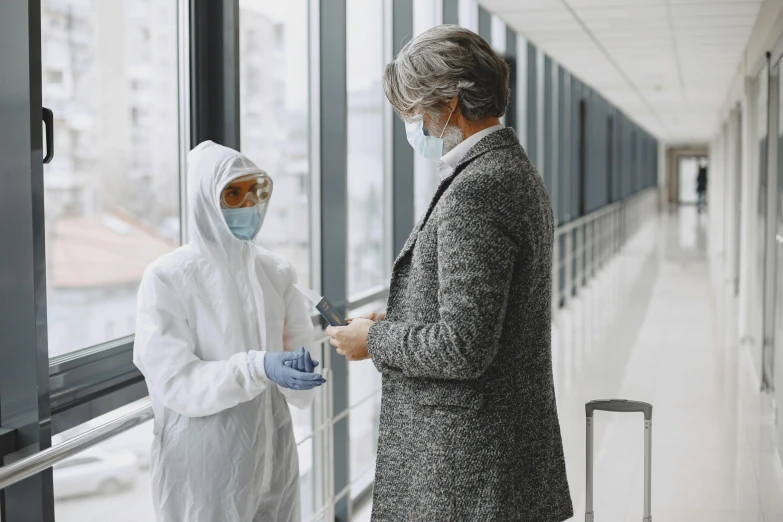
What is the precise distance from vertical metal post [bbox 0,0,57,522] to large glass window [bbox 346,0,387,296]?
2.35 m

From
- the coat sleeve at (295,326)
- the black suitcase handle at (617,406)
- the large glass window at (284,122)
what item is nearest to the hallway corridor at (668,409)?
the black suitcase handle at (617,406)

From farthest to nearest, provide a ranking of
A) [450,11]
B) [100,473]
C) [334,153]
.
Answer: [450,11], [334,153], [100,473]

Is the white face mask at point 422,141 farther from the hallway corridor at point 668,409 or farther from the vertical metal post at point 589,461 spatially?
the hallway corridor at point 668,409

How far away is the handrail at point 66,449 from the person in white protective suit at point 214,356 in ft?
0.24

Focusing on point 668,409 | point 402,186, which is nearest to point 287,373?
point 402,186

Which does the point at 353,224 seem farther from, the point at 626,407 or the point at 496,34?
the point at 496,34

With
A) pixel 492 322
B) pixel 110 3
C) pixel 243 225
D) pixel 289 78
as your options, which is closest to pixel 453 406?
pixel 492 322

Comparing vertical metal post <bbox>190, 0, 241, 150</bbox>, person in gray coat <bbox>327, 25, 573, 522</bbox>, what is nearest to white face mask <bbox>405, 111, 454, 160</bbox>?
person in gray coat <bbox>327, 25, 573, 522</bbox>

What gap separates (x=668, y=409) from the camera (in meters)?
4.39

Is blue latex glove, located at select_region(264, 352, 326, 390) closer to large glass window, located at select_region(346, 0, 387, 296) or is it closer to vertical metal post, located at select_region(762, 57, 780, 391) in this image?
large glass window, located at select_region(346, 0, 387, 296)

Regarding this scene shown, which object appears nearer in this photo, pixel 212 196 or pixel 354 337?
pixel 354 337

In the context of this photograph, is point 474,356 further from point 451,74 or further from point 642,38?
Result: point 642,38

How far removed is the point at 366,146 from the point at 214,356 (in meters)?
2.74

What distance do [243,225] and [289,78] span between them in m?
1.78
